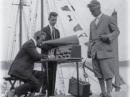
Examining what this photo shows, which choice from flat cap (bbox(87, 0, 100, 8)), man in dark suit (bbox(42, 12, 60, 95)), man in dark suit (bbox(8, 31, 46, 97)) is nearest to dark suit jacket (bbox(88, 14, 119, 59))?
flat cap (bbox(87, 0, 100, 8))

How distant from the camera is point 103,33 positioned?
2.56m

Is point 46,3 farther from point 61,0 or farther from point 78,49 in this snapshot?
point 78,49

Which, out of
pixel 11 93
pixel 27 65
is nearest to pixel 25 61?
pixel 27 65

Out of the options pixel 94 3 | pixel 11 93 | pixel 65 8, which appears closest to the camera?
pixel 11 93

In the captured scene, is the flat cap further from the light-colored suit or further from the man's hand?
the man's hand

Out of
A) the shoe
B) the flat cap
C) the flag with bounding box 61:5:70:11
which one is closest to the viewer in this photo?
the shoe

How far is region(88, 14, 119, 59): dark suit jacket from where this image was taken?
2555 mm

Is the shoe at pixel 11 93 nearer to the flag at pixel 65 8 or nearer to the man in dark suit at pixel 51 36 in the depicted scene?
the man in dark suit at pixel 51 36

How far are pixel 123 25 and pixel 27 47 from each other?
993 mm

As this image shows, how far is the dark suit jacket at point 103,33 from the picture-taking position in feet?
8.38

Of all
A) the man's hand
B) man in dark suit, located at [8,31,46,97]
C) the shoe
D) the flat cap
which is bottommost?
the shoe

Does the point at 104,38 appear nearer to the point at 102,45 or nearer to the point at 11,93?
the point at 102,45

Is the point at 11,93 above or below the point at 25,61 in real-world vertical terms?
below

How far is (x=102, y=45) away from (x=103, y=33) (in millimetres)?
110
